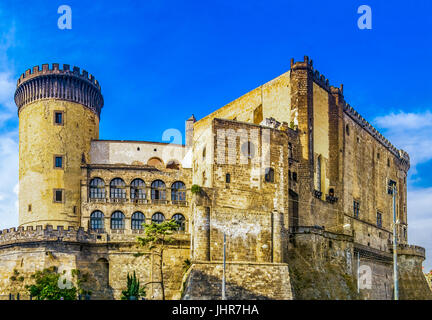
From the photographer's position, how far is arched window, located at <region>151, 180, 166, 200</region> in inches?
2288

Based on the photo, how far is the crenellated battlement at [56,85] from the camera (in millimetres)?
58156

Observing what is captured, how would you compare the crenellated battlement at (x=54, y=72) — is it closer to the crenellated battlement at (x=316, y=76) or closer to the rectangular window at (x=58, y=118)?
the rectangular window at (x=58, y=118)

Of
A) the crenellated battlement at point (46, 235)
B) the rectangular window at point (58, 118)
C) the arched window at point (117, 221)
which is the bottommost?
the crenellated battlement at point (46, 235)

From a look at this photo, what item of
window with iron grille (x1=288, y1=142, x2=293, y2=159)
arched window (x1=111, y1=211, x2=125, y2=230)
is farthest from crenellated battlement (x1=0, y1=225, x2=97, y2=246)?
window with iron grille (x1=288, y1=142, x2=293, y2=159)

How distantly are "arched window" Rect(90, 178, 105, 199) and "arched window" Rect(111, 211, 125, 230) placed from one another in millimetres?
2066

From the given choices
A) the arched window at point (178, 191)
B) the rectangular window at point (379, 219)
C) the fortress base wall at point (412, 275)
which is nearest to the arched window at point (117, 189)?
the arched window at point (178, 191)

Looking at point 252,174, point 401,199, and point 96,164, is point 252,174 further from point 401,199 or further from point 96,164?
point 401,199

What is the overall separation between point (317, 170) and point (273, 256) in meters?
Result: 14.1

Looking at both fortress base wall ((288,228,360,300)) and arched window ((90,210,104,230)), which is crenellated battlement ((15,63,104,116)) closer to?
arched window ((90,210,104,230))

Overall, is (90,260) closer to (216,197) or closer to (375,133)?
(216,197)

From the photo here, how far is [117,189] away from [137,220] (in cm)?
344

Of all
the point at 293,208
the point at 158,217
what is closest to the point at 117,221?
the point at 158,217

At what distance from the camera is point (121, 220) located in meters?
56.4

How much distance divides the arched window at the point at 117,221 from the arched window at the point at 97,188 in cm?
207
